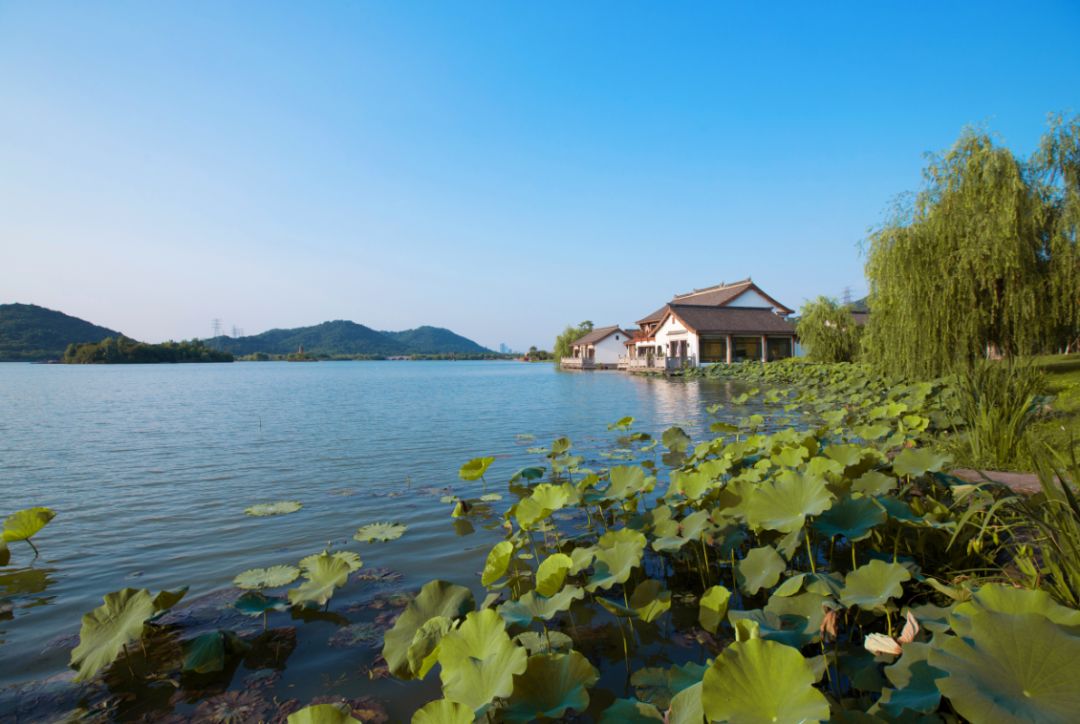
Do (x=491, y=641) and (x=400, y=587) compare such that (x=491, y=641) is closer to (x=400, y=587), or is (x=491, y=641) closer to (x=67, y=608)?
(x=400, y=587)

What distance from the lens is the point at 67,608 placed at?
3.80 metres

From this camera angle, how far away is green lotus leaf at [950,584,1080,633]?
174cm

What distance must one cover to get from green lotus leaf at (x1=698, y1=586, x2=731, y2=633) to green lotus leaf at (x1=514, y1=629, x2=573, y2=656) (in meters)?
0.70

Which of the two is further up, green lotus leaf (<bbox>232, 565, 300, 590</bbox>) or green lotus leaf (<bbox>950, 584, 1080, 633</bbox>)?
green lotus leaf (<bbox>950, 584, 1080, 633</bbox>)

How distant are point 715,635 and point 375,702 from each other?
1.86 meters

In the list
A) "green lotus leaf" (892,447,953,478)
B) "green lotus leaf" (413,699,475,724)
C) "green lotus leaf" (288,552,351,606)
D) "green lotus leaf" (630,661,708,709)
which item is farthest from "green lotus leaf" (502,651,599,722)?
"green lotus leaf" (892,447,953,478)

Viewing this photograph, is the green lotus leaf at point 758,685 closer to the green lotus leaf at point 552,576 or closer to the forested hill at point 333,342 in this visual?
the green lotus leaf at point 552,576

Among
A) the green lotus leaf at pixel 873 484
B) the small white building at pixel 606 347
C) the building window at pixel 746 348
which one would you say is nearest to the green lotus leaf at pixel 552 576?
the green lotus leaf at pixel 873 484

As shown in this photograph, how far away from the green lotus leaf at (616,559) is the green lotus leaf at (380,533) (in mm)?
2473

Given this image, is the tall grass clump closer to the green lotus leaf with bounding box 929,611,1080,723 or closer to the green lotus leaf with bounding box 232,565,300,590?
the green lotus leaf with bounding box 929,611,1080,723

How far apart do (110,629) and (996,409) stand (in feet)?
26.1

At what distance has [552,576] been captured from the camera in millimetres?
2553

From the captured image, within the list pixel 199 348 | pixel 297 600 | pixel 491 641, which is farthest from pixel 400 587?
pixel 199 348

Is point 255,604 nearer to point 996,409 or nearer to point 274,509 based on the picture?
point 274,509
